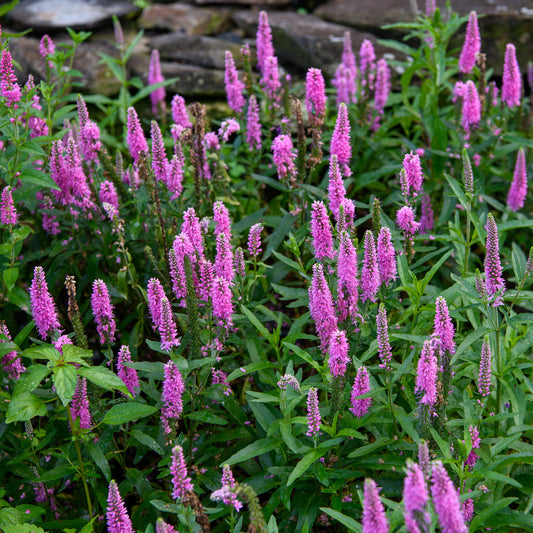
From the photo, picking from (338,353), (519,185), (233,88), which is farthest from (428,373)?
(233,88)

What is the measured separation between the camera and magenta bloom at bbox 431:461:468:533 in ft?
7.04

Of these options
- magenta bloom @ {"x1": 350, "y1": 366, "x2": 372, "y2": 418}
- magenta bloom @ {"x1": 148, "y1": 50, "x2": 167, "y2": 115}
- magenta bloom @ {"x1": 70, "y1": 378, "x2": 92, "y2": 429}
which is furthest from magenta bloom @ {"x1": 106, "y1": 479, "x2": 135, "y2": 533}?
magenta bloom @ {"x1": 148, "y1": 50, "x2": 167, "y2": 115}

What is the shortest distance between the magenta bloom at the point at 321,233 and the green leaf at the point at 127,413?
44.1 inches

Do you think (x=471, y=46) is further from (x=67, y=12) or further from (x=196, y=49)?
(x=67, y=12)

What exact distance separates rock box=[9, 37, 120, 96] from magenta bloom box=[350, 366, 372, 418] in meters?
4.87

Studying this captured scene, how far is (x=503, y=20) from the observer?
7.47 meters

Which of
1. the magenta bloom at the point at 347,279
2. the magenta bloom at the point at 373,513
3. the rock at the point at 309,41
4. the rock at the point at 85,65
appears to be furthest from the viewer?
the rock at the point at 309,41

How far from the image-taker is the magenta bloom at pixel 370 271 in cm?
318

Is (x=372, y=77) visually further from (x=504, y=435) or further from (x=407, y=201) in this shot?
(x=504, y=435)

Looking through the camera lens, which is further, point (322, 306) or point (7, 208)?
point (7, 208)

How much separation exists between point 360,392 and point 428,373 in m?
0.50

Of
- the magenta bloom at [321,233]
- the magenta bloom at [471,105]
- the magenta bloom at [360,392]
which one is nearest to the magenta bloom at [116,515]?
the magenta bloom at [360,392]

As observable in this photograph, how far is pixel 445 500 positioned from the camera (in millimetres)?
2170

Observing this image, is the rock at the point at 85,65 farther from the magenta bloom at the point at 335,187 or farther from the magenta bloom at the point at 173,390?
the magenta bloom at the point at 173,390
